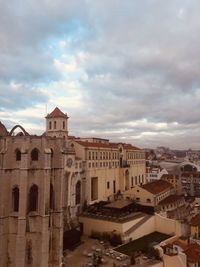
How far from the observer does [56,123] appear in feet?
197

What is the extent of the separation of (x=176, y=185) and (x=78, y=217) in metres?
41.0

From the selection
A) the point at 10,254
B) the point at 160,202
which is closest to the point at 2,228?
the point at 10,254

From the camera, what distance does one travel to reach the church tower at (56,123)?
2356 inches

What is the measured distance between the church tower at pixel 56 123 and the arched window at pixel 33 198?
95.1 ft

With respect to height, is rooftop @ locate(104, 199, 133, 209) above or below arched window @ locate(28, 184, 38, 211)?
below

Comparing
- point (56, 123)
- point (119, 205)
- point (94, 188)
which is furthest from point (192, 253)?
point (56, 123)

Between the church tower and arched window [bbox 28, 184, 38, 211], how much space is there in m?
29.0

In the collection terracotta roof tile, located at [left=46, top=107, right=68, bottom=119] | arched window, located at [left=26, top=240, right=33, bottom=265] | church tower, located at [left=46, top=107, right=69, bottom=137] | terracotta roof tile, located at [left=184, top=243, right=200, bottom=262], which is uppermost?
terracotta roof tile, located at [left=46, top=107, right=68, bottom=119]

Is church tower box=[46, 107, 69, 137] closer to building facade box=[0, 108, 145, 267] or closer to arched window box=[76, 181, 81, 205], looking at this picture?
arched window box=[76, 181, 81, 205]

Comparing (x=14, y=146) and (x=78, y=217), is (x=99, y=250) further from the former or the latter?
(x=14, y=146)

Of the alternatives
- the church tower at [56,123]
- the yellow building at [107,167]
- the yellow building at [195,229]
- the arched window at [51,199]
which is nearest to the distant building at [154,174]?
the yellow building at [107,167]

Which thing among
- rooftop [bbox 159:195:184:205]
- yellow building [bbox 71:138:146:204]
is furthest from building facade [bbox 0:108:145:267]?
rooftop [bbox 159:195:184:205]

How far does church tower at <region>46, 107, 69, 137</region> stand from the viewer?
59.8m

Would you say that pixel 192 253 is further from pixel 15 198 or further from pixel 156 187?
pixel 156 187
